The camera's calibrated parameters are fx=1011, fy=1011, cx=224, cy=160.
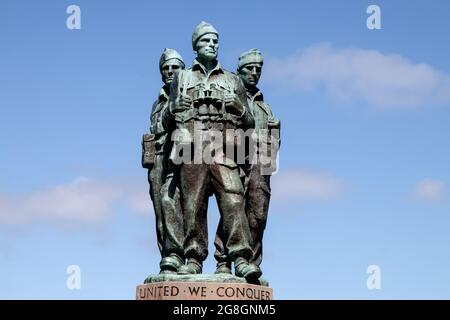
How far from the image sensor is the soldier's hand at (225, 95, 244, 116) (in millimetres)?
17000

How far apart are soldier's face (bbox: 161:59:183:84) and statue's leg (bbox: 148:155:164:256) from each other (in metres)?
1.59

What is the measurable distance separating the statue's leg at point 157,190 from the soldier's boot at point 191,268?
41.6 inches

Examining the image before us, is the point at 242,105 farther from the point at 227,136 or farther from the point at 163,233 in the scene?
the point at 163,233

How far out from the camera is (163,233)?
57.4ft

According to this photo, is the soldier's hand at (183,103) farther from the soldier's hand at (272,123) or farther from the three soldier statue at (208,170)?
the soldier's hand at (272,123)

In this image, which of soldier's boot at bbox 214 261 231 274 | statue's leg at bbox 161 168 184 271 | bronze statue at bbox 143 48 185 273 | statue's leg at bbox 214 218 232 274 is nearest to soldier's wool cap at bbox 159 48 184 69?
bronze statue at bbox 143 48 185 273

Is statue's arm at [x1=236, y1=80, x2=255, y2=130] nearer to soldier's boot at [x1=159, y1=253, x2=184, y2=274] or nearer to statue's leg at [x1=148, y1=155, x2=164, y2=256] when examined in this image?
statue's leg at [x1=148, y1=155, x2=164, y2=256]

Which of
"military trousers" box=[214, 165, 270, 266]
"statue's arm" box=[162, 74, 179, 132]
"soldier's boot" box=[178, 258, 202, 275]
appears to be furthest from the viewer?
"military trousers" box=[214, 165, 270, 266]

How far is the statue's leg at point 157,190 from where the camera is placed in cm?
1773

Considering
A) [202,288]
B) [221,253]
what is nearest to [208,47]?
[221,253]

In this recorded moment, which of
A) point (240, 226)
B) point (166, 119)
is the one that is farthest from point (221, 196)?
point (166, 119)
